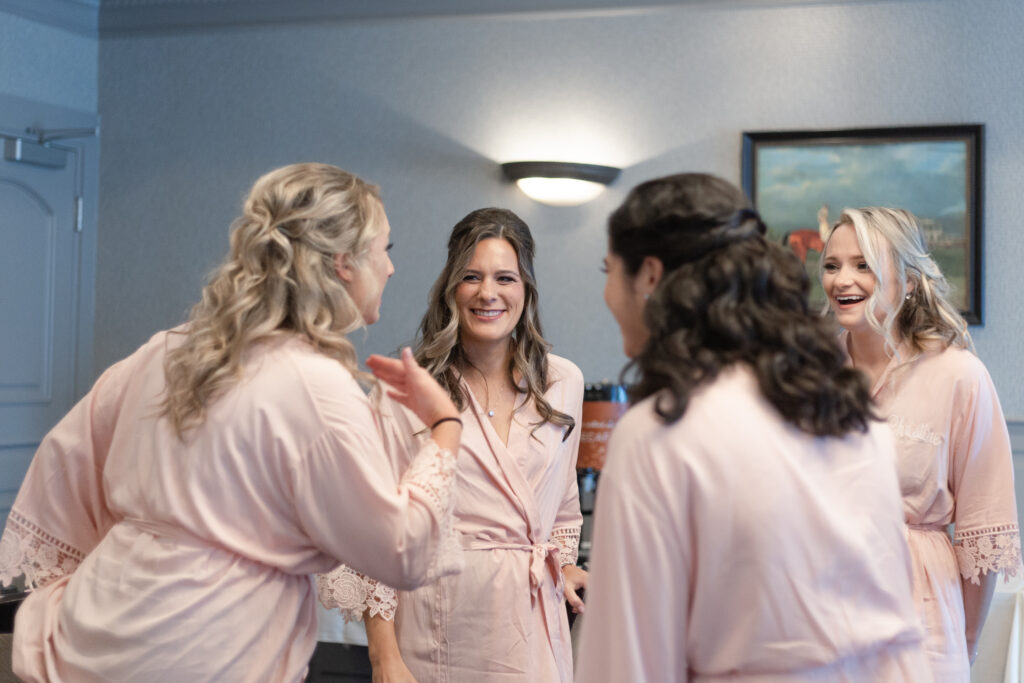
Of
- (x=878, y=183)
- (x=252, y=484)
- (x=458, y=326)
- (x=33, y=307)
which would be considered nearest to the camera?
(x=252, y=484)

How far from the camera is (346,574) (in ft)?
6.29

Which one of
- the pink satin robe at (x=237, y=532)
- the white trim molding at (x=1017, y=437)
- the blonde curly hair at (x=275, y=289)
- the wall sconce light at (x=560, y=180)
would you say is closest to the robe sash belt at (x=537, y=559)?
the pink satin robe at (x=237, y=532)

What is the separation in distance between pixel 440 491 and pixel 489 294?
2.20 feet

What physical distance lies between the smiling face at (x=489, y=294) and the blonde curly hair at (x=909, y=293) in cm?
72

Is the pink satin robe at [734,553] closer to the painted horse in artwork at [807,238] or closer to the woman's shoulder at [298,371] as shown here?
the woman's shoulder at [298,371]

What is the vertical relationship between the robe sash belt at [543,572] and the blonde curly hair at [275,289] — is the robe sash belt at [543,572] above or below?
below

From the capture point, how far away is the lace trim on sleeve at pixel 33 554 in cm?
155

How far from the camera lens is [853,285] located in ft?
7.06

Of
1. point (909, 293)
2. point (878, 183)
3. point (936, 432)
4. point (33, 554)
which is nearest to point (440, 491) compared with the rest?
point (33, 554)

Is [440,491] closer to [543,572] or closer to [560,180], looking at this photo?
[543,572]

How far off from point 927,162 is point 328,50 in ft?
8.44

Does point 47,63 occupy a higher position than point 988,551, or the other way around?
point 47,63

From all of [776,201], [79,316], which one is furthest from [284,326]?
[79,316]

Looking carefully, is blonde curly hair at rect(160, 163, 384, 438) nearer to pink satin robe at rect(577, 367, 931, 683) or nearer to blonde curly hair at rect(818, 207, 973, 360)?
pink satin robe at rect(577, 367, 931, 683)
